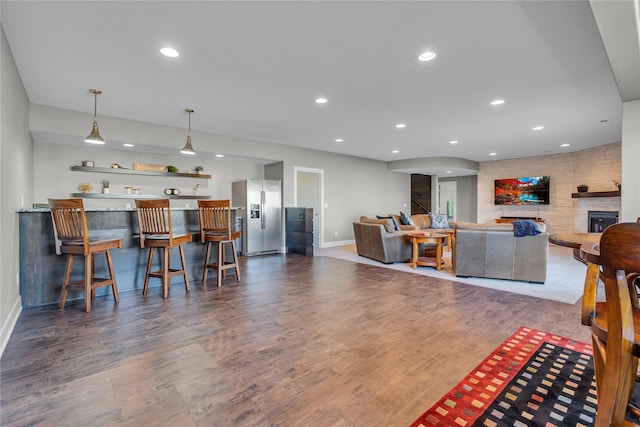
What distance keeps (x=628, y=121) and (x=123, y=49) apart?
5.47m

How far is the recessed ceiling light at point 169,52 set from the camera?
112 inches

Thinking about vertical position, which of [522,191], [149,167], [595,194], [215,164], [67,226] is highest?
[215,164]

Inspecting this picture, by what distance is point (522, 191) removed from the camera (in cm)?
912

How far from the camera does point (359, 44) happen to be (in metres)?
2.77

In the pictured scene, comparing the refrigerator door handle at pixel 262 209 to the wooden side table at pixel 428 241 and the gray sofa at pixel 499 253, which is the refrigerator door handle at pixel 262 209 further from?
the gray sofa at pixel 499 253

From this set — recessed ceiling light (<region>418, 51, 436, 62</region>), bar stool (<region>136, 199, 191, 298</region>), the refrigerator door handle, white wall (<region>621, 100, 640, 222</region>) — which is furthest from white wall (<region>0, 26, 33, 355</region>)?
white wall (<region>621, 100, 640, 222</region>)

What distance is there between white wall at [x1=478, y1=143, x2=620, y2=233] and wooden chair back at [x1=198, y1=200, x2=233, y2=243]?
28.3 feet

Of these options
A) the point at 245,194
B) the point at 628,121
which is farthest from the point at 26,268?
the point at 628,121

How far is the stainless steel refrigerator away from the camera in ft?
22.3

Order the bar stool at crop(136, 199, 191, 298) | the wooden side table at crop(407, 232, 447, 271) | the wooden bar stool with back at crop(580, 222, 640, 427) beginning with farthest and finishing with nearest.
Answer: the wooden side table at crop(407, 232, 447, 271) → the bar stool at crop(136, 199, 191, 298) → the wooden bar stool with back at crop(580, 222, 640, 427)

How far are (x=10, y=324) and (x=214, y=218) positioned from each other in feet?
7.30

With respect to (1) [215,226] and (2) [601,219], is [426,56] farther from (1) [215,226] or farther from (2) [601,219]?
(2) [601,219]

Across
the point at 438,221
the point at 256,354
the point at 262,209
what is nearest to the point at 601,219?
the point at 438,221

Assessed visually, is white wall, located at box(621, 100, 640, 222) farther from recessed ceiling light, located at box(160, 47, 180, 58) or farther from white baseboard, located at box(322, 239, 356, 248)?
white baseboard, located at box(322, 239, 356, 248)
